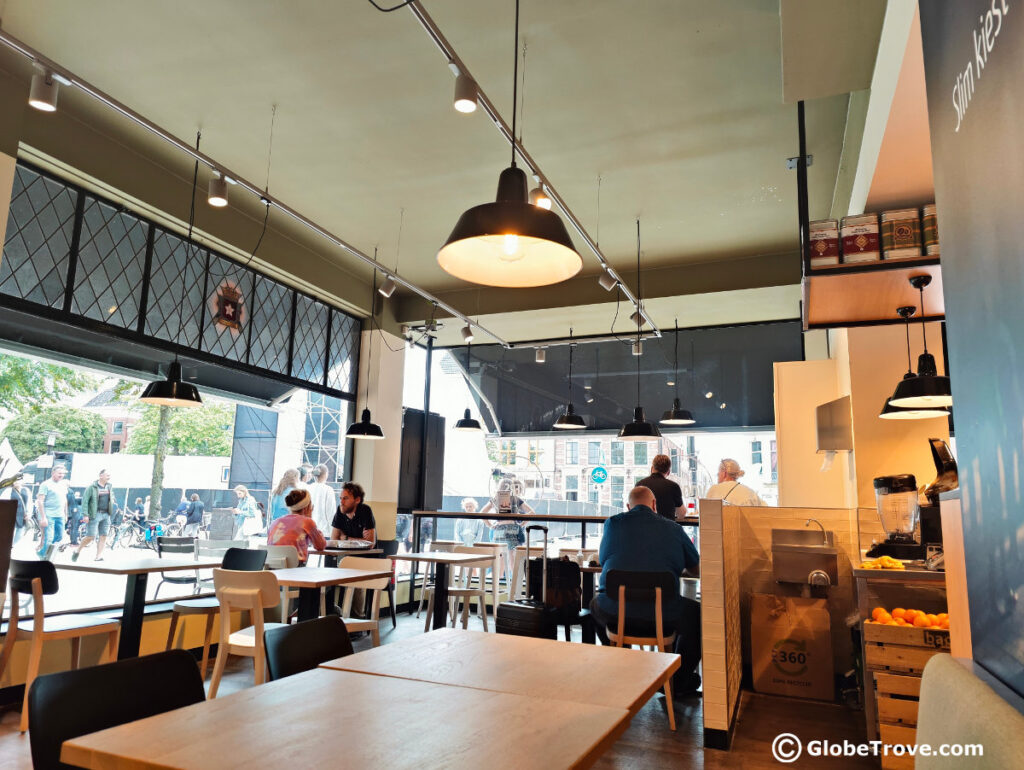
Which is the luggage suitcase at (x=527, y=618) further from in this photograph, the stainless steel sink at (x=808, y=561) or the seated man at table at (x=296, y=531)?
the seated man at table at (x=296, y=531)

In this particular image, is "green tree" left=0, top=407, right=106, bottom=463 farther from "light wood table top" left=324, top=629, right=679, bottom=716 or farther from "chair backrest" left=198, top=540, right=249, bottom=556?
"light wood table top" left=324, top=629, right=679, bottom=716

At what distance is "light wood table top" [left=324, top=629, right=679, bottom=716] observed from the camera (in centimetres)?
186

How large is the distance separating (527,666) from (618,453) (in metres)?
7.40

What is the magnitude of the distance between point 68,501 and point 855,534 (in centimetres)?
557

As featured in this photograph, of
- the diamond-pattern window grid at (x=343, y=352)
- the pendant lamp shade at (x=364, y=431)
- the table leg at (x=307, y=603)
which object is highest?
the diamond-pattern window grid at (x=343, y=352)

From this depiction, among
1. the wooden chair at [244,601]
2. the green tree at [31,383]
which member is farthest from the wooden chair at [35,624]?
the green tree at [31,383]

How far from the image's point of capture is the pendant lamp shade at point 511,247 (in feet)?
7.14

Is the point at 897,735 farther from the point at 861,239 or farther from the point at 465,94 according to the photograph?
the point at 465,94

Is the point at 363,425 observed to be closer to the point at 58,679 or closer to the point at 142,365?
the point at 142,365

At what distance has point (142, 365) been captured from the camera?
5.85 m

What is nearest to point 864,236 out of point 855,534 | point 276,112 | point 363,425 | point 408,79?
point 855,534

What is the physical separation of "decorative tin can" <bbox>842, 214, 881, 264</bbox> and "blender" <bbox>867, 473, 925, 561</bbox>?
1.34 m

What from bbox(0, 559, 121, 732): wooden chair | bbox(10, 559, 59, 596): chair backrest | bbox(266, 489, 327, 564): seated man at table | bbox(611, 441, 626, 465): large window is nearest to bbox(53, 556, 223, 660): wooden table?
bbox(0, 559, 121, 732): wooden chair

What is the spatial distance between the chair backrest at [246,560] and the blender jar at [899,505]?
419 cm
